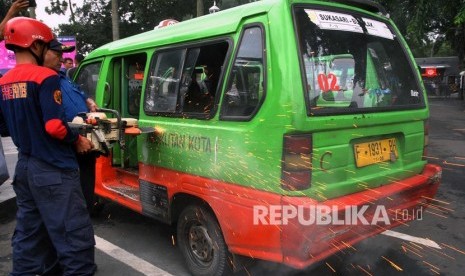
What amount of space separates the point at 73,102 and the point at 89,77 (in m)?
Result: 1.81

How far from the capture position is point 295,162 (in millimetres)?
2535

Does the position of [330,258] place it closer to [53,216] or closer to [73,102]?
[53,216]

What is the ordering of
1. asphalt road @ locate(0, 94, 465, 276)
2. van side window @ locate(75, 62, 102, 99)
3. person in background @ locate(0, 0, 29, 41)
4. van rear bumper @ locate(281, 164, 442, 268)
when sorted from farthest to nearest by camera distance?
van side window @ locate(75, 62, 102, 99) < asphalt road @ locate(0, 94, 465, 276) < person in background @ locate(0, 0, 29, 41) < van rear bumper @ locate(281, 164, 442, 268)

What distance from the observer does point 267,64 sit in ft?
8.57

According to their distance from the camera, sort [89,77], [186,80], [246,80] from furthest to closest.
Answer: [89,77], [186,80], [246,80]

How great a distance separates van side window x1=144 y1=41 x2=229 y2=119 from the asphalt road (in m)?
1.26

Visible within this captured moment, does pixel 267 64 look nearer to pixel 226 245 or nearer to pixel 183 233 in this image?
pixel 226 245

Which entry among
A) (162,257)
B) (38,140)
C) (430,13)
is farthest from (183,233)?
(430,13)

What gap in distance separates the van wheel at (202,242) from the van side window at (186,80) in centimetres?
75

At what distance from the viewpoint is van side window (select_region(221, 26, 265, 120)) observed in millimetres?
2674

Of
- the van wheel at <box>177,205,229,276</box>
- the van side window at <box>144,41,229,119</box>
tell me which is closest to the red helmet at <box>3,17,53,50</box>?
the van side window at <box>144,41,229,119</box>

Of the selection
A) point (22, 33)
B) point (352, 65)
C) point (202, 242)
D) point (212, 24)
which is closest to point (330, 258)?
point (202, 242)

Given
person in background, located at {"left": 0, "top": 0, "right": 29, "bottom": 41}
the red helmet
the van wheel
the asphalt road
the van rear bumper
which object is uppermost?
person in background, located at {"left": 0, "top": 0, "right": 29, "bottom": 41}

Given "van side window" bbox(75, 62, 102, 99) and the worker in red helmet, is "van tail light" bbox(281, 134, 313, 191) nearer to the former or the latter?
the worker in red helmet
